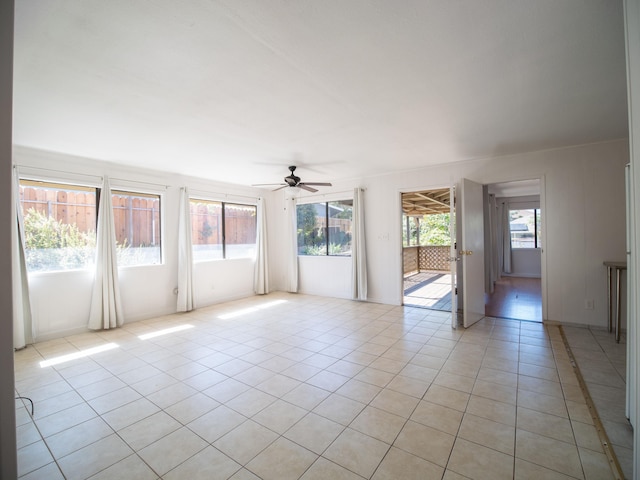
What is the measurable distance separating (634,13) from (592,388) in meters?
2.74

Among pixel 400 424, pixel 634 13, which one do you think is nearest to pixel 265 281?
pixel 400 424

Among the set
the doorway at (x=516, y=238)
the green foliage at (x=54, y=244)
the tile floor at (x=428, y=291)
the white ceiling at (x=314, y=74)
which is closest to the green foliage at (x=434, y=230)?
the doorway at (x=516, y=238)

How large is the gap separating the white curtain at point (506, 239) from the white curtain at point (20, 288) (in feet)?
35.2

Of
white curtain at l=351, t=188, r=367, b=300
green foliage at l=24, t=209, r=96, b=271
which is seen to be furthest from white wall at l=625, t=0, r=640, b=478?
green foliage at l=24, t=209, r=96, b=271

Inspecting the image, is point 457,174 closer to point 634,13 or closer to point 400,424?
point 634,13

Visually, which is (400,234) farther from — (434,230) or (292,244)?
(434,230)

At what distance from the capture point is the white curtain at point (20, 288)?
3.55m

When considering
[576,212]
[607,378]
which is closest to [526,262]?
[576,212]

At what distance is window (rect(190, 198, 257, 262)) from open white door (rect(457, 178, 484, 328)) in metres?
4.55

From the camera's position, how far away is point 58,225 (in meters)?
4.10

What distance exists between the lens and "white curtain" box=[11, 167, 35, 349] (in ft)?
11.6

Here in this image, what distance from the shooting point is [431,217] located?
13578 millimetres

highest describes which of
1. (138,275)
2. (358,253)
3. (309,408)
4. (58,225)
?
(58,225)

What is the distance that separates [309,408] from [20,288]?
4.00m
